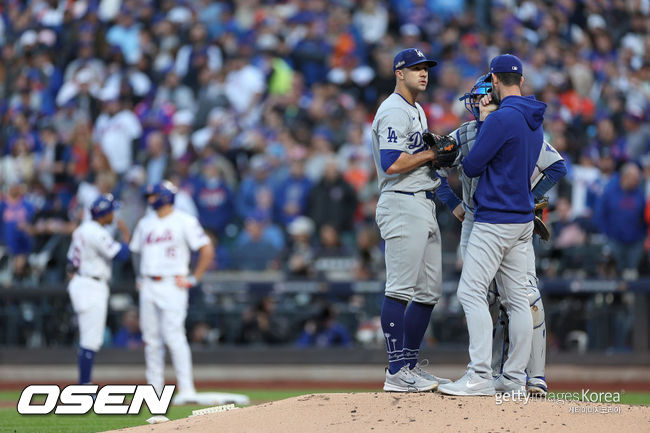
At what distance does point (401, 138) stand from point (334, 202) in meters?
6.98

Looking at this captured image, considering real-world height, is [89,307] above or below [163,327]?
above

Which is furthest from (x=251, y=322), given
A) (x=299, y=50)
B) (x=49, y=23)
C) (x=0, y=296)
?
(x=49, y=23)

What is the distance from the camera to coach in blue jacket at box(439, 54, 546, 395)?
22.6 feet

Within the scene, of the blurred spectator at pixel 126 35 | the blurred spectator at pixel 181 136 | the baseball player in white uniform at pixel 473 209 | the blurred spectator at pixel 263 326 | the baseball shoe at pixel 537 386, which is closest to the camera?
the baseball shoe at pixel 537 386

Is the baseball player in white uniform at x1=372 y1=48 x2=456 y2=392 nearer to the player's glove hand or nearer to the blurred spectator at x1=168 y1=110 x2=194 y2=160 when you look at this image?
the player's glove hand

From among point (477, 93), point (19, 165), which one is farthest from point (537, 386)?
point (19, 165)

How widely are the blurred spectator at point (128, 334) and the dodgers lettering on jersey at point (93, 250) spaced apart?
291 centimetres

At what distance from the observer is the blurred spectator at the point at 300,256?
1322 centimetres

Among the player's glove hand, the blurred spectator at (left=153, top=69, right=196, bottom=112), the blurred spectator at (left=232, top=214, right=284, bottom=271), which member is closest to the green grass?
the player's glove hand

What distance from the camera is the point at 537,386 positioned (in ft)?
24.5

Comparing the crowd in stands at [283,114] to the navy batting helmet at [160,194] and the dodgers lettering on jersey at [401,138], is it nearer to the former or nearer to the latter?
the navy batting helmet at [160,194]

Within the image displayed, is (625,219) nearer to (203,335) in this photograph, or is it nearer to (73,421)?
(203,335)

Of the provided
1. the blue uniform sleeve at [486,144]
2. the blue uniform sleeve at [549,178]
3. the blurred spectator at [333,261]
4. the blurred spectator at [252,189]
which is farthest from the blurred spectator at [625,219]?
the blue uniform sleeve at [486,144]

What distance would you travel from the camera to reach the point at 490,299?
25.3 feet
